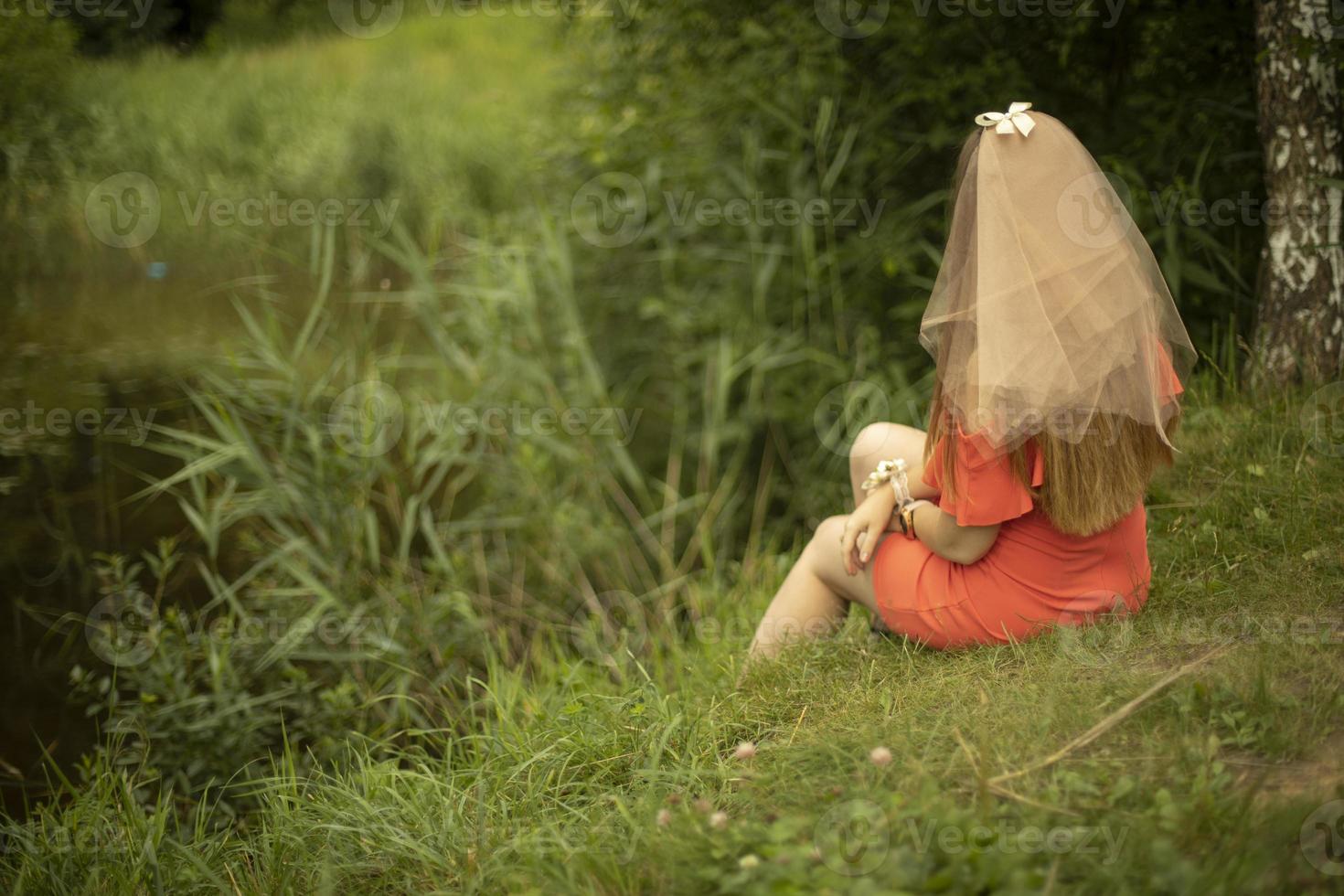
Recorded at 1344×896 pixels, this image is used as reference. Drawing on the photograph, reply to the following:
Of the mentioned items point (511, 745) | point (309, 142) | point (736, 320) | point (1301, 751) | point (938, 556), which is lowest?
point (511, 745)

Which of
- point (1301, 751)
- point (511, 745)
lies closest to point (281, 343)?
point (511, 745)

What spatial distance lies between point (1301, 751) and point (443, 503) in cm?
354

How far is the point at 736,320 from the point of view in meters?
4.84

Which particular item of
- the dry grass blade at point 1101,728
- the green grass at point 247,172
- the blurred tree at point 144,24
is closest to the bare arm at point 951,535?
the dry grass blade at point 1101,728

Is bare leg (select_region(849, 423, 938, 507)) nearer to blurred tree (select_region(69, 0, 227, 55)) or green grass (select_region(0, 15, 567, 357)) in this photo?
green grass (select_region(0, 15, 567, 357))

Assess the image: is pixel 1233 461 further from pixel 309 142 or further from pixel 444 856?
pixel 309 142

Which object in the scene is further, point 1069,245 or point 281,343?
point 281,343

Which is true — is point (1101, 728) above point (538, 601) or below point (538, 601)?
above

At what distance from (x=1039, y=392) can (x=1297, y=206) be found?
5.64 feet

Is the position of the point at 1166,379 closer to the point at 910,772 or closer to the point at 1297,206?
the point at 910,772

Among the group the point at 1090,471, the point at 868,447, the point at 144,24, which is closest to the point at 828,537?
the point at 868,447

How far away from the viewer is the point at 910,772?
1945 mm

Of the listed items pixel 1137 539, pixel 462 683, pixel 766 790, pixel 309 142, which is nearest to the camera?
pixel 766 790

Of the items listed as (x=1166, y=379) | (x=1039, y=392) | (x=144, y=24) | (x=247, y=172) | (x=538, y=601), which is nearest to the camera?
(x=1039, y=392)
